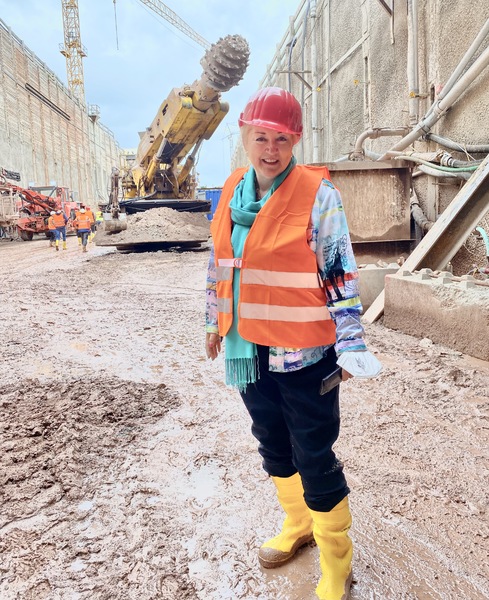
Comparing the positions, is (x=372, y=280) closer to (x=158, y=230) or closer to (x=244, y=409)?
(x=244, y=409)

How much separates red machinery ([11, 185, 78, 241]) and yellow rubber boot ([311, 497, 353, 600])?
1972cm

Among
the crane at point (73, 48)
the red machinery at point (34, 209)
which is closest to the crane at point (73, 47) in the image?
the crane at point (73, 48)

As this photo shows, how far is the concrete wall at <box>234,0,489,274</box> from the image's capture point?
616 centimetres

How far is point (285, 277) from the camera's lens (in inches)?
60.7

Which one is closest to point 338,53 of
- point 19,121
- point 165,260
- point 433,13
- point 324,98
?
point 324,98

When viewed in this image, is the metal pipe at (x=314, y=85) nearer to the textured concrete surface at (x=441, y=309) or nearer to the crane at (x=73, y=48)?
the textured concrete surface at (x=441, y=309)

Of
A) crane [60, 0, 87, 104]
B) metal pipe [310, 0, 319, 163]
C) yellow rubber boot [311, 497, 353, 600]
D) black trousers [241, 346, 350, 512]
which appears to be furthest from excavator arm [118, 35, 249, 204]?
crane [60, 0, 87, 104]

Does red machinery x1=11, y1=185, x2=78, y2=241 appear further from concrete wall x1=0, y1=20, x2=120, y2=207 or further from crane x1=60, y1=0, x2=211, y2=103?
crane x1=60, y1=0, x2=211, y2=103

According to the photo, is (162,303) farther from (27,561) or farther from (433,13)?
(433,13)

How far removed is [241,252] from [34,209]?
20807 mm

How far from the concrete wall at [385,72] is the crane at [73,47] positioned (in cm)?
4950

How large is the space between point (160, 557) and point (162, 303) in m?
4.80

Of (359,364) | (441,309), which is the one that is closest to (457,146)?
(441,309)

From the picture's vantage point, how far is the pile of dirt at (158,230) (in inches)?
476
